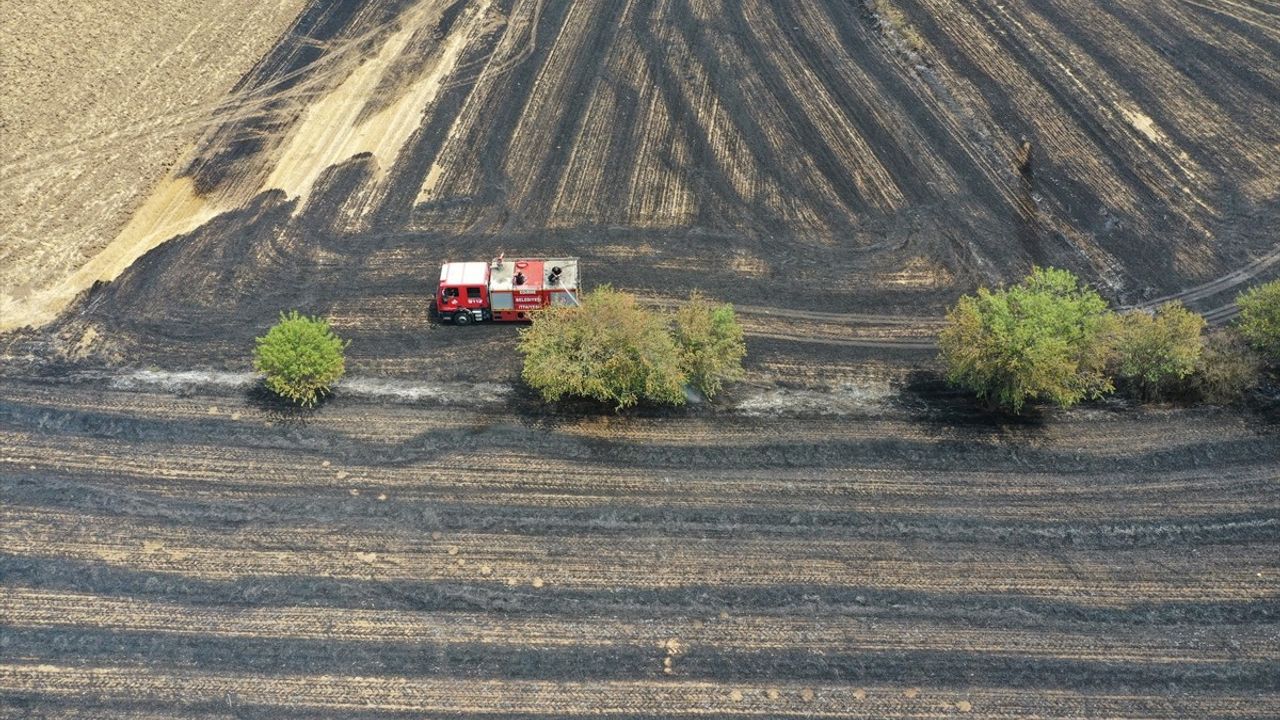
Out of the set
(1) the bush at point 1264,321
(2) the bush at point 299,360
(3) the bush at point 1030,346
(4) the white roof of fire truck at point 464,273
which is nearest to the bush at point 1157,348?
(3) the bush at point 1030,346

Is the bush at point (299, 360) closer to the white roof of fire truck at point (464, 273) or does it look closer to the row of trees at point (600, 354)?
the row of trees at point (600, 354)

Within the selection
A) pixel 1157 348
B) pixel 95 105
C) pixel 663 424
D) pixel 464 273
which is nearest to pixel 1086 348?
pixel 1157 348

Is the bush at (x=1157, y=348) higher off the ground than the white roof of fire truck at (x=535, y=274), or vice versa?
the white roof of fire truck at (x=535, y=274)

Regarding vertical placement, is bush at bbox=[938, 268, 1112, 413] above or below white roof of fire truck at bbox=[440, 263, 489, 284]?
below

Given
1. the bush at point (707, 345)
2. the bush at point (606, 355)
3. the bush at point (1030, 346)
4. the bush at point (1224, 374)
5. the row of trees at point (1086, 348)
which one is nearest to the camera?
the bush at point (1030, 346)

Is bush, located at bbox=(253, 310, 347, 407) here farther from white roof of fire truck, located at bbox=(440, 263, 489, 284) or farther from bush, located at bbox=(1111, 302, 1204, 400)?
bush, located at bbox=(1111, 302, 1204, 400)

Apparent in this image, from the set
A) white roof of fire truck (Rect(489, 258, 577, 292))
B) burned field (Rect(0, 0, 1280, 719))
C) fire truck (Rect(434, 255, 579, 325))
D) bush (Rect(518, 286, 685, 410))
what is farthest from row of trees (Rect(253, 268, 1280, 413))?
white roof of fire truck (Rect(489, 258, 577, 292))

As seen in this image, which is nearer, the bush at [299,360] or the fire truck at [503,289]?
the bush at [299,360]
